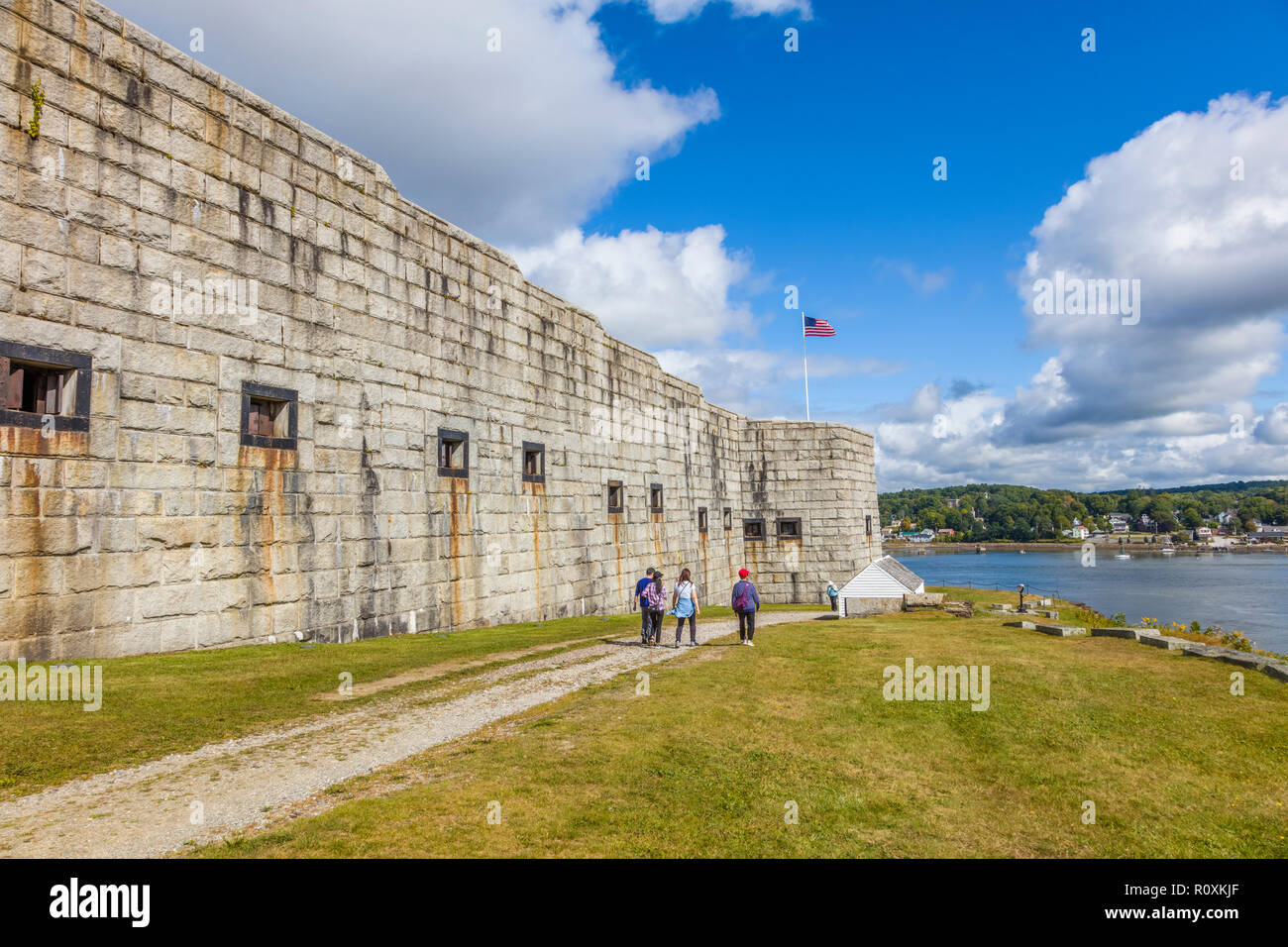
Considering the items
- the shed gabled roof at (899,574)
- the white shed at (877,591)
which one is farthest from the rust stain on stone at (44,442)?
the shed gabled roof at (899,574)

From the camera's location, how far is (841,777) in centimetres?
665

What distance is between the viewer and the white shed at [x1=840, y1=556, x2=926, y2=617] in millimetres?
23812

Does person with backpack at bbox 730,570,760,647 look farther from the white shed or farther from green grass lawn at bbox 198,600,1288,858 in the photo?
the white shed

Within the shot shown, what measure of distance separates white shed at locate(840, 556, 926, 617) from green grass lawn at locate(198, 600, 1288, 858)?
13020 mm

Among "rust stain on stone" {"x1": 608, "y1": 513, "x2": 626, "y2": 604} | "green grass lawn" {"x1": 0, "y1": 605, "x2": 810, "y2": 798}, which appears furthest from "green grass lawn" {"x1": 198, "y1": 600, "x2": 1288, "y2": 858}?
"rust stain on stone" {"x1": 608, "y1": 513, "x2": 626, "y2": 604}

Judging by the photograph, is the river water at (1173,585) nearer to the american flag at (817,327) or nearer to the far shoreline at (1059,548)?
the far shoreline at (1059,548)

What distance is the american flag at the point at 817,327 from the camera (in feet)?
104

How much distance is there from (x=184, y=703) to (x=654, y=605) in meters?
8.49

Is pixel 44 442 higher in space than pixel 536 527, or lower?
higher

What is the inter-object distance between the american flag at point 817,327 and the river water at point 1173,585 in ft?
84.1

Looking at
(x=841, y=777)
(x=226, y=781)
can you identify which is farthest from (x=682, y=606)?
(x=226, y=781)

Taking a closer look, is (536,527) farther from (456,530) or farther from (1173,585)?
(1173,585)
